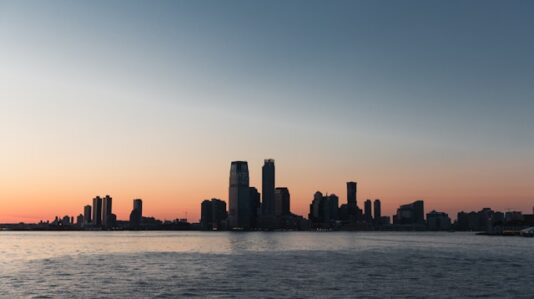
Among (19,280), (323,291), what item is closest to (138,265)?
(19,280)

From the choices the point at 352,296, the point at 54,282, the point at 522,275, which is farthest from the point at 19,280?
the point at 522,275

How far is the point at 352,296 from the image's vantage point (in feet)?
191

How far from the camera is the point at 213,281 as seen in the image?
7206cm

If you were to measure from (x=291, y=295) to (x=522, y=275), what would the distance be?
4249cm

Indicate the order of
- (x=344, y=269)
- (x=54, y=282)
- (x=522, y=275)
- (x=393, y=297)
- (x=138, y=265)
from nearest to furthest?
(x=393, y=297) < (x=54, y=282) < (x=522, y=275) < (x=344, y=269) < (x=138, y=265)

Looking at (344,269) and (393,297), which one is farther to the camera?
(344,269)

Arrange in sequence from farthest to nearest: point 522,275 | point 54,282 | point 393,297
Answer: point 522,275, point 54,282, point 393,297

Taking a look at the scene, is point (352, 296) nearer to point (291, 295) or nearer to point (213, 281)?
point (291, 295)

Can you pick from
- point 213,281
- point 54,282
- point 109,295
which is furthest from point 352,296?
point 54,282

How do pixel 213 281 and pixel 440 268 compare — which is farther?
pixel 440 268

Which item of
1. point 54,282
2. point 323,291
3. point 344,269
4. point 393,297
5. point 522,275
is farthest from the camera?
point 344,269

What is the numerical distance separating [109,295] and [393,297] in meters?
30.8

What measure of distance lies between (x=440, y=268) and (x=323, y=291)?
128 ft

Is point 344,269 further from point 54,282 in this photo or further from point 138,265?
point 54,282
